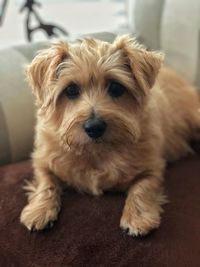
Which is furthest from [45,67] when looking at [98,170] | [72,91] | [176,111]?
[176,111]

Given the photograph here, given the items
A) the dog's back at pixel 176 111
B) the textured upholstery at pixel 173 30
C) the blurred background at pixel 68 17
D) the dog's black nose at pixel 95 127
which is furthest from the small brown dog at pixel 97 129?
the blurred background at pixel 68 17

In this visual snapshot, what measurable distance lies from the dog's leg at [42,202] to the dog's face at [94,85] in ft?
0.44

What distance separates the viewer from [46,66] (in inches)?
54.5

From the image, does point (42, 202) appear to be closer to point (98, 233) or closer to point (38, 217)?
point (38, 217)

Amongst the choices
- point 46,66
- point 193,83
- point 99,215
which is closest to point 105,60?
point 46,66

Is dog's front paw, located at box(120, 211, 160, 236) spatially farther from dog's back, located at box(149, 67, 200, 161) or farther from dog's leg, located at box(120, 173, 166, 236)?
dog's back, located at box(149, 67, 200, 161)

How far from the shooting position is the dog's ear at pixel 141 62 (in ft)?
4.48

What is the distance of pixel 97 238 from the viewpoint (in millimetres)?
1237

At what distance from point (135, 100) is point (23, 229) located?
47 cm

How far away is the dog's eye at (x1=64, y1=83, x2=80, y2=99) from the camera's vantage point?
1.38 m

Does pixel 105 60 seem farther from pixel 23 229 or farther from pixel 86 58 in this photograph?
pixel 23 229

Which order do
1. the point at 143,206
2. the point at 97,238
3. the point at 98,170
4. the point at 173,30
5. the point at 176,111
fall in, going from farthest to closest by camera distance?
1. the point at 173,30
2. the point at 176,111
3. the point at 98,170
4. the point at 143,206
5. the point at 97,238

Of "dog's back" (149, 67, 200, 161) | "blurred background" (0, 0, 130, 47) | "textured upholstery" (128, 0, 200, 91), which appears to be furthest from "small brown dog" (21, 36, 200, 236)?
"blurred background" (0, 0, 130, 47)

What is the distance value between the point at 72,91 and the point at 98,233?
1.32ft
